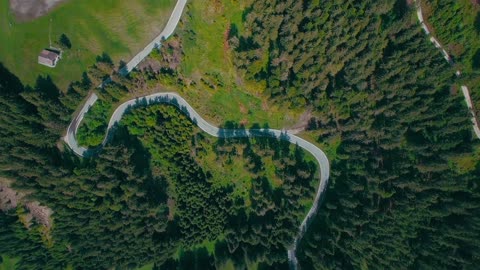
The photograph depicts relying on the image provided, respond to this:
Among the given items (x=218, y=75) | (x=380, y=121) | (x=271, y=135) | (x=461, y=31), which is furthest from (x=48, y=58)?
(x=461, y=31)

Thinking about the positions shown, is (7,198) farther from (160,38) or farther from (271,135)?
(271,135)

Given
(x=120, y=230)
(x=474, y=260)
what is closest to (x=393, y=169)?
(x=474, y=260)

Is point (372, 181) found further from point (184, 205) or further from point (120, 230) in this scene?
point (120, 230)

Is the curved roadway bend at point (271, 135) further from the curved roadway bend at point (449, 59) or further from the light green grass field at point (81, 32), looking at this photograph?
the curved roadway bend at point (449, 59)

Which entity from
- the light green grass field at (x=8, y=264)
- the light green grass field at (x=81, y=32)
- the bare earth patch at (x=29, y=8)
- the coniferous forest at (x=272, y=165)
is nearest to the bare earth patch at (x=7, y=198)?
the coniferous forest at (x=272, y=165)

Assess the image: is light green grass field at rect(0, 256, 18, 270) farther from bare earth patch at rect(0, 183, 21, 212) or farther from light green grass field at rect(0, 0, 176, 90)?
light green grass field at rect(0, 0, 176, 90)

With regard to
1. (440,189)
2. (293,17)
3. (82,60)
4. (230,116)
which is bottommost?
(440,189)
